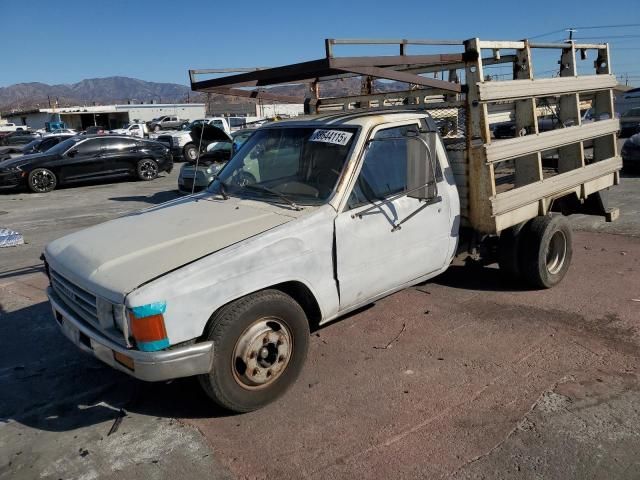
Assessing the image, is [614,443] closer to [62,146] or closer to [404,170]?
[404,170]

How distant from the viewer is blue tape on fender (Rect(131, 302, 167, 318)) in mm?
2840

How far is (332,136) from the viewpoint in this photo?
13.3ft

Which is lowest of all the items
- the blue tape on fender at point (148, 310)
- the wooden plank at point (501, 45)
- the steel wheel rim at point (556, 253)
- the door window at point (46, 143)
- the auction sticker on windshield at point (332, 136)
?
the steel wheel rim at point (556, 253)

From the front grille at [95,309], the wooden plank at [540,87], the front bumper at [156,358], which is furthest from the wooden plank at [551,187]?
the front grille at [95,309]

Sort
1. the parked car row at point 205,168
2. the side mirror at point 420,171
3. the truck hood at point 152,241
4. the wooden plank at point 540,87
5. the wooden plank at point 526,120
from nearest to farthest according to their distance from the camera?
the truck hood at point 152,241 → the side mirror at point 420,171 → the wooden plank at point 540,87 → the wooden plank at point 526,120 → the parked car row at point 205,168

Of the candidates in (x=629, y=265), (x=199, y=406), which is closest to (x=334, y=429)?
(x=199, y=406)

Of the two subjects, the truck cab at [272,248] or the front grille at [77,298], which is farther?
the front grille at [77,298]

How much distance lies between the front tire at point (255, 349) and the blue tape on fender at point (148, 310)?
36 cm

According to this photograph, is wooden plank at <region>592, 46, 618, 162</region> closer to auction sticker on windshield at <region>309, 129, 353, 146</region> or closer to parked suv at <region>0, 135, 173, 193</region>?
auction sticker on windshield at <region>309, 129, 353, 146</region>

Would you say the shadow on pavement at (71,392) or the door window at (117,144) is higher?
the door window at (117,144)

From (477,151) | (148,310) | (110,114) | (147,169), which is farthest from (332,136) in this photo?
(110,114)

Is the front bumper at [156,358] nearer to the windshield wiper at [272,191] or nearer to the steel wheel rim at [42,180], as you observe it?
the windshield wiper at [272,191]

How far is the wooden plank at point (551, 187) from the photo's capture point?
473 cm

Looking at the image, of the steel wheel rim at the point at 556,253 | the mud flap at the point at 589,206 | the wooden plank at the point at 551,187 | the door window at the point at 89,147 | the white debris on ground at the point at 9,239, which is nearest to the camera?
the wooden plank at the point at 551,187
